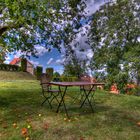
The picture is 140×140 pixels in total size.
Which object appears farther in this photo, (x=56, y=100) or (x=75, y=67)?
(x=75, y=67)

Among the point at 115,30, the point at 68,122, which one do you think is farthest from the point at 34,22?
the point at 115,30

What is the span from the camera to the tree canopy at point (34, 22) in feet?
38.9

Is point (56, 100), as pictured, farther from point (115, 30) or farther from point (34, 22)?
point (115, 30)

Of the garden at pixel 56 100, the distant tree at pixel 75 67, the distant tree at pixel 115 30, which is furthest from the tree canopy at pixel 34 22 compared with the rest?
the distant tree at pixel 75 67

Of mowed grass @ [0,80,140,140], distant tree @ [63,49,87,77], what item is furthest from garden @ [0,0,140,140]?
distant tree @ [63,49,87,77]

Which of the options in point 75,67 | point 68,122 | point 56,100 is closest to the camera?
point 68,122

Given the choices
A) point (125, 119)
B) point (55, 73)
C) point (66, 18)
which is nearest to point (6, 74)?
point (55, 73)

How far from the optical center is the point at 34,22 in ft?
39.0

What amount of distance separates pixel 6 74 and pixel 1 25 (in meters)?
32.5

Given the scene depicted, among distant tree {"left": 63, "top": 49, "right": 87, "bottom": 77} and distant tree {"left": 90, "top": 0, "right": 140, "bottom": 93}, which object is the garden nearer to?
distant tree {"left": 90, "top": 0, "right": 140, "bottom": 93}

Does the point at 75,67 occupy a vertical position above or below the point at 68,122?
above

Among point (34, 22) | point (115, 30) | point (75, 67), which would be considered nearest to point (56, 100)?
point (34, 22)

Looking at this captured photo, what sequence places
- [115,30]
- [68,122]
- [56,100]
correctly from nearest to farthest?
[68,122] → [56,100] → [115,30]

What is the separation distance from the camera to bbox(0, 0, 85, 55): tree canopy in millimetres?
11844
